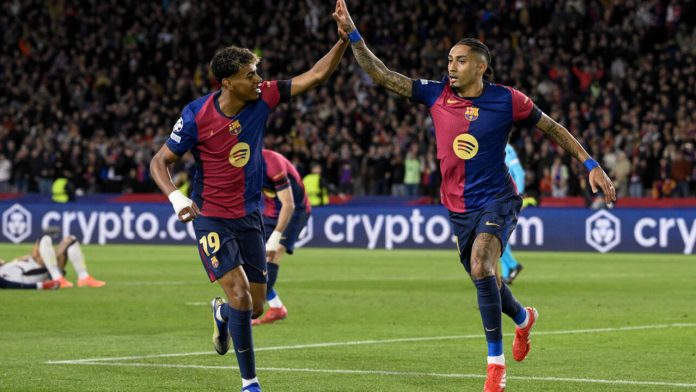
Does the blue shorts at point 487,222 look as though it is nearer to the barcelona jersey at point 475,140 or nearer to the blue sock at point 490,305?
the barcelona jersey at point 475,140

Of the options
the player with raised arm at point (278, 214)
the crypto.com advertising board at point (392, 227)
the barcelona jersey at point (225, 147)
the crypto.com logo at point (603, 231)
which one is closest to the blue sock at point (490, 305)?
the barcelona jersey at point (225, 147)

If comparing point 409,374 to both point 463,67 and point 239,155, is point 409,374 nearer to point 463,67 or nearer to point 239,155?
point 239,155

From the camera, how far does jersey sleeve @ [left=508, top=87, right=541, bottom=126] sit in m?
9.49

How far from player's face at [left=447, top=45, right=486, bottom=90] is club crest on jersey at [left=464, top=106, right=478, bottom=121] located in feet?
0.59

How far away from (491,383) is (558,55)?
90.7 feet

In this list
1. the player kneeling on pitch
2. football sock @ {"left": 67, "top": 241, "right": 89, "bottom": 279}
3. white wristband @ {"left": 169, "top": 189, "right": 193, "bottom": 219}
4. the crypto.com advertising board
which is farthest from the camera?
the crypto.com advertising board

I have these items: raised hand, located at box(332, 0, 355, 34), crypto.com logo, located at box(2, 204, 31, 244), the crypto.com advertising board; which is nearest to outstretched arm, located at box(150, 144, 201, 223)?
raised hand, located at box(332, 0, 355, 34)

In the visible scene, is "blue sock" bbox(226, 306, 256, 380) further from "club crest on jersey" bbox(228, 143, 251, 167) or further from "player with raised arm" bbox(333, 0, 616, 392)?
"player with raised arm" bbox(333, 0, 616, 392)

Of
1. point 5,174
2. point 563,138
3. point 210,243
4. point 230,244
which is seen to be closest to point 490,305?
point 563,138

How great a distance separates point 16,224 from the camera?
3369 cm

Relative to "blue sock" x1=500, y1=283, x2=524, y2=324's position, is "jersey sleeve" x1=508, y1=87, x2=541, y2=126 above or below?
above

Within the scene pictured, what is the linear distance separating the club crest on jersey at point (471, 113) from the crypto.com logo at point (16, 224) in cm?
2569

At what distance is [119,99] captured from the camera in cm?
4162

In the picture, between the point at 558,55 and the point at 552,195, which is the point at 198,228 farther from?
the point at 558,55
